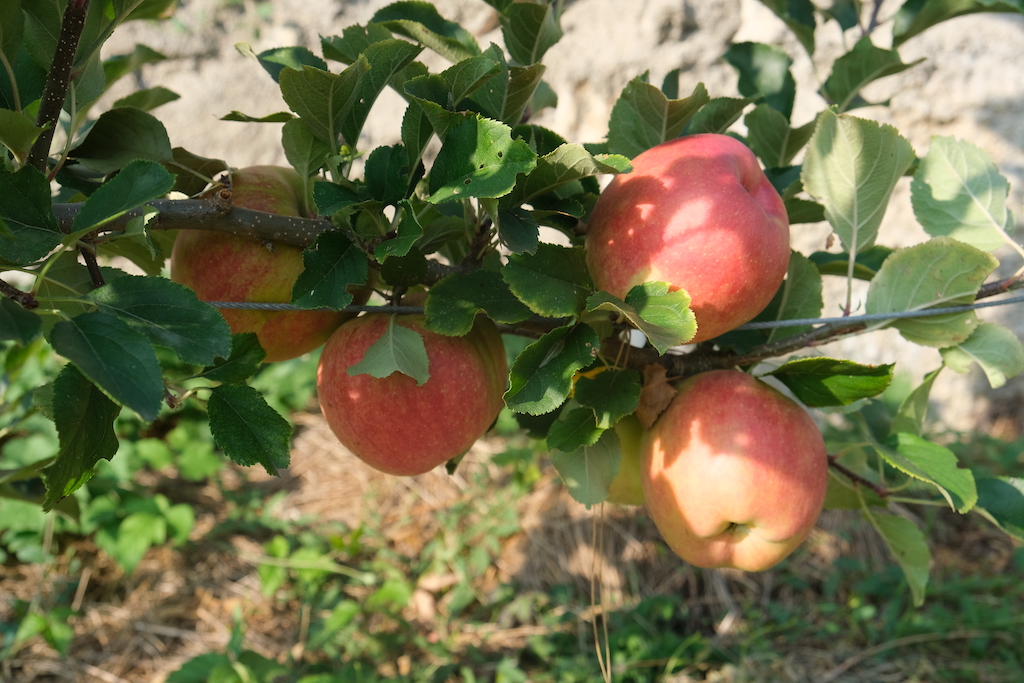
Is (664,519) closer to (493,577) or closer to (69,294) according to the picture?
(69,294)

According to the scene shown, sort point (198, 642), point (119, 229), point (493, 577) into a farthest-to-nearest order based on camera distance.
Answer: point (493, 577), point (198, 642), point (119, 229)

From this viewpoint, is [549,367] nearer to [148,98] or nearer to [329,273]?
[329,273]

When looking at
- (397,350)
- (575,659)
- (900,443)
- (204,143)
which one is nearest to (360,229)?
(397,350)

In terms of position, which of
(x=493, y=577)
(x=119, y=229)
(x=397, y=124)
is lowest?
(x=493, y=577)

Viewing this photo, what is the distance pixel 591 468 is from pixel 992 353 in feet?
1.21

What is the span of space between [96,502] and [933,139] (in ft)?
6.01

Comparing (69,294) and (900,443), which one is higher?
(69,294)

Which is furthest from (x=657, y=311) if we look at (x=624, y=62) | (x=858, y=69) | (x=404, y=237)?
(x=624, y=62)

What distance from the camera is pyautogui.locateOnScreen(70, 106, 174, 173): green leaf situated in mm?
583

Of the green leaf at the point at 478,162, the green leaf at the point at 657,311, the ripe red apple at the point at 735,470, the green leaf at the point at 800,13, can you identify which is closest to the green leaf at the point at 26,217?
the green leaf at the point at 478,162

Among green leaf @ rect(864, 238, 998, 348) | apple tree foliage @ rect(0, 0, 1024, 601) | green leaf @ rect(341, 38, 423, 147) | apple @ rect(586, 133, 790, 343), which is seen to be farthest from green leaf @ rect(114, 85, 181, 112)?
green leaf @ rect(864, 238, 998, 348)

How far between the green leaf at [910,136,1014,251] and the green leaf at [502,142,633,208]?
366 millimetres

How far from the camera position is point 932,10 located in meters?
0.79

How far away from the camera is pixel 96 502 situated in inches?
67.6
